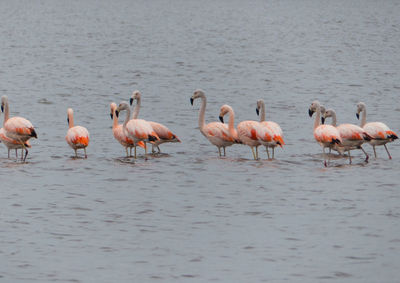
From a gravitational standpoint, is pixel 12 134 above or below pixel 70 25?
below

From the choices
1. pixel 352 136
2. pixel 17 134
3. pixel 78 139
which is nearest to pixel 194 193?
pixel 78 139

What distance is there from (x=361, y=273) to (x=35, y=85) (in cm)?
2452

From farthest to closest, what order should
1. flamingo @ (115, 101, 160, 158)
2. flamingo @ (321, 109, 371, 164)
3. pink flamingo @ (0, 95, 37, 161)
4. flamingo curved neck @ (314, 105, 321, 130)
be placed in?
flamingo curved neck @ (314, 105, 321, 130) < flamingo @ (115, 101, 160, 158) < pink flamingo @ (0, 95, 37, 161) < flamingo @ (321, 109, 371, 164)

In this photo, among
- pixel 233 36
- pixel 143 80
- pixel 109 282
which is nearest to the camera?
pixel 109 282

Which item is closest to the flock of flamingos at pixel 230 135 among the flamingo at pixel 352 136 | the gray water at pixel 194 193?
the flamingo at pixel 352 136

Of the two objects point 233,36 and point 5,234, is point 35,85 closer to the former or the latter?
point 5,234

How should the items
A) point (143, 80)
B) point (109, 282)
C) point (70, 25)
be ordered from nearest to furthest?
point (109, 282)
point (143, 80)
point (70, 25)

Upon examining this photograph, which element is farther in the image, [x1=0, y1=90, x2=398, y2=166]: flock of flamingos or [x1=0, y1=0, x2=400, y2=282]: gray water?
[x1=0, y1=90, x2=398, y2=166]: flock of flamingos

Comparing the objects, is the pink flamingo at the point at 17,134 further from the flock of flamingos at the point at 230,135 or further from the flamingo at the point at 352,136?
the flamingo at the point at 352,136

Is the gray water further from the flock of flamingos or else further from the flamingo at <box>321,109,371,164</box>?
the flamingo at <box>321,109,371,164</box>

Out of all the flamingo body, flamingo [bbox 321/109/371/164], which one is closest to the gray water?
the flamingo body

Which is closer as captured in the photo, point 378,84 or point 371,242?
point 371,242

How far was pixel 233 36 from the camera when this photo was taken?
64.4 meters

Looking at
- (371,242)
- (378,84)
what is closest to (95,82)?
(378,84)
